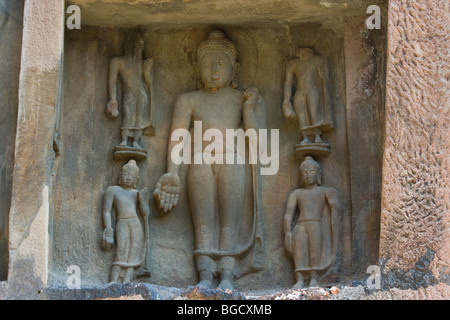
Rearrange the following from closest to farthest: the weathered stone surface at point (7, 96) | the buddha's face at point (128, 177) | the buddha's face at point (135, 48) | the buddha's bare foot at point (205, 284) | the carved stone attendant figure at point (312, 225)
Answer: the weathered stone surface at point (7, 96) < the buddha's bare foot at point (205, 284) < the carved stone attendant figure at point (312, 225) < the buddha's face at point (128, 177) < the buddha's face at point (135, 48)

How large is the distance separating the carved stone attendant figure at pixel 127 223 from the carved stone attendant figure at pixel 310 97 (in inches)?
51.9

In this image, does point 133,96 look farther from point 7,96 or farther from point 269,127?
point 269,127

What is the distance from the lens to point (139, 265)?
857cm

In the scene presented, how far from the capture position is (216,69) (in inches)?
353

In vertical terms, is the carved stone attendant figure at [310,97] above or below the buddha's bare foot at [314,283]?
above

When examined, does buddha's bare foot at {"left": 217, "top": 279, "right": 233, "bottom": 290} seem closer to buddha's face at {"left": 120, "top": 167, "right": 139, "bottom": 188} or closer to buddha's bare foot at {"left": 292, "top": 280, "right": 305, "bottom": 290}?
buddha's bare foot at {"left": 292, "top": 280, "right": 305, "bottom": 290}

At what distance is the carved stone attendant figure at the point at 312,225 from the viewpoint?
8.51m

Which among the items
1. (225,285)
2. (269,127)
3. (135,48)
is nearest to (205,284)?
(225,285)

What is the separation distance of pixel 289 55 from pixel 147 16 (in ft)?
3.90

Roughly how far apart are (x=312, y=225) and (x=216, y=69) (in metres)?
1.47

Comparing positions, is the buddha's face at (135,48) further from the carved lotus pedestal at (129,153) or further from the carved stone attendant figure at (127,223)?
the carved stone attendant figure at (127,223)

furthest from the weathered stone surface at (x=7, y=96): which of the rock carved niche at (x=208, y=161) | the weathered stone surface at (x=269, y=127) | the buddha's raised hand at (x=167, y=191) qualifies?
the buddha's raised hand at (x=167, y=191)

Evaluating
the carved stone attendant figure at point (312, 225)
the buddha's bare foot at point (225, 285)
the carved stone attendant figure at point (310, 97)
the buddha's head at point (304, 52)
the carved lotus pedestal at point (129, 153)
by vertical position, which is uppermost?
the buddha's head at point (304, 52)

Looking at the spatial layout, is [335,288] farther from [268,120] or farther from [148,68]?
[148,68]
